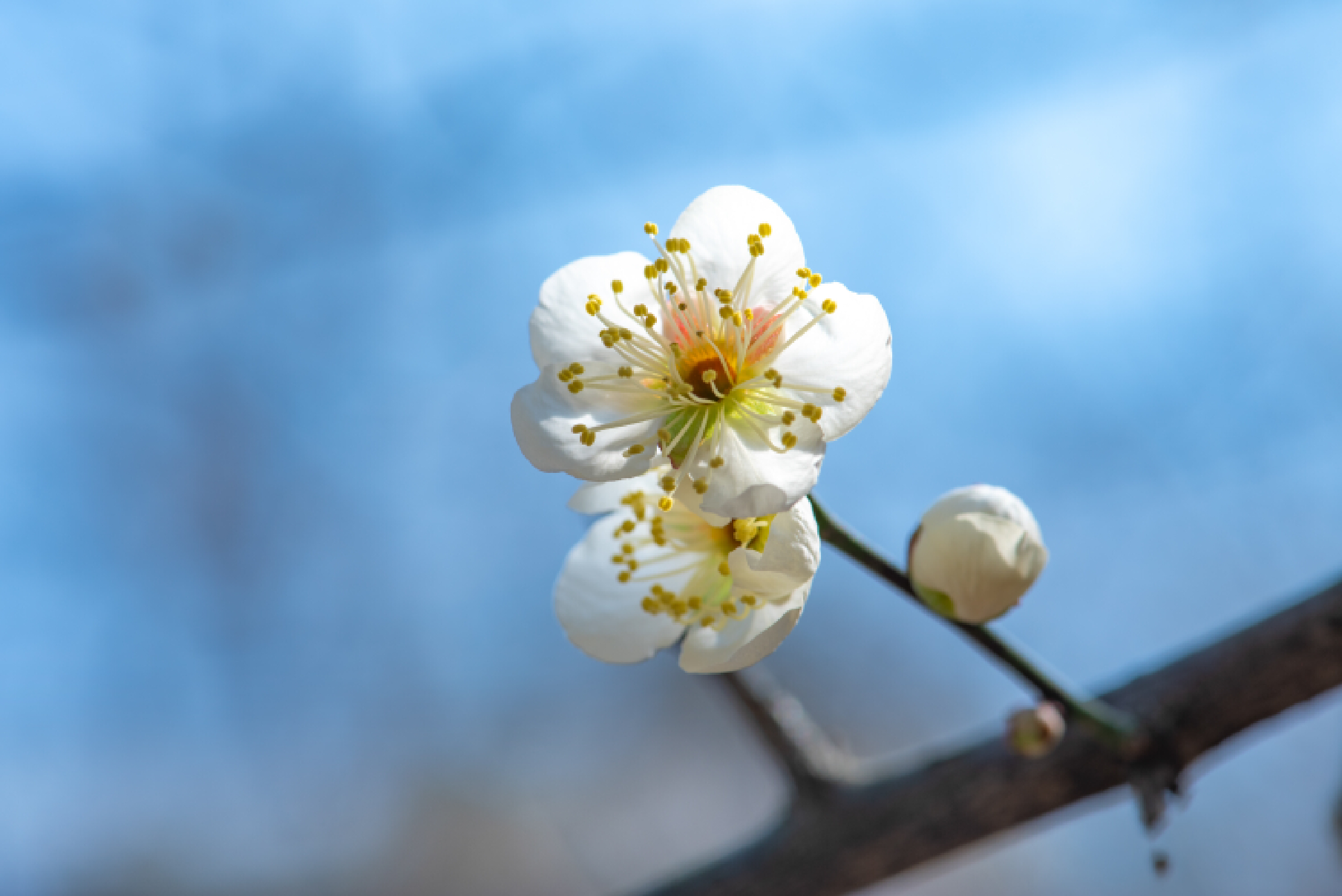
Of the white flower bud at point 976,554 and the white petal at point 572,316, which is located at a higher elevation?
the white petal at point 572,316

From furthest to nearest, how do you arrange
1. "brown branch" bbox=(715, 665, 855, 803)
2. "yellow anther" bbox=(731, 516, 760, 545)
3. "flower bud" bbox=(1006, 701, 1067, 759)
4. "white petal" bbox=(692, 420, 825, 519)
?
"brown branch" bbox=(715, 665, 855, 803), "flower bud" bbox=(1006, 701, 1067, 759), "yellow anther" bbox=(731, 516, 760, 545), "white petal" bbox=(692, 420, 825, 519)

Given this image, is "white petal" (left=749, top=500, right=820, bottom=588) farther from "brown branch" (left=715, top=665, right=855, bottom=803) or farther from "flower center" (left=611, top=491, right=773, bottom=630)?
"brown branch" (left=715, top=665, right=855, bottom=803)

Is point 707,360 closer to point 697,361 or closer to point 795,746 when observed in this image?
point 697,361

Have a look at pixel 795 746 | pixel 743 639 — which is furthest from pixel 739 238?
pixel 795 746

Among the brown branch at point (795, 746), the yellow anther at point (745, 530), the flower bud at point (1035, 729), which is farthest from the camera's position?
the brown branch at point (795, 746)

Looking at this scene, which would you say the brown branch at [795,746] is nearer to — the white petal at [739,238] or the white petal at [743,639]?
the white petal at [743,639]

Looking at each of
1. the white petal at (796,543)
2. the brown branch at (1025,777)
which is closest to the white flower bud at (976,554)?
the white petal at (796,543)

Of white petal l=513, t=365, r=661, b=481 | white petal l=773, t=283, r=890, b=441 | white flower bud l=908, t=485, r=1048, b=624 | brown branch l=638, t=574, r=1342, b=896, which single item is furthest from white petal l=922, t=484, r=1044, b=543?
brown branch l=638, t=574, r=1342, b=896
